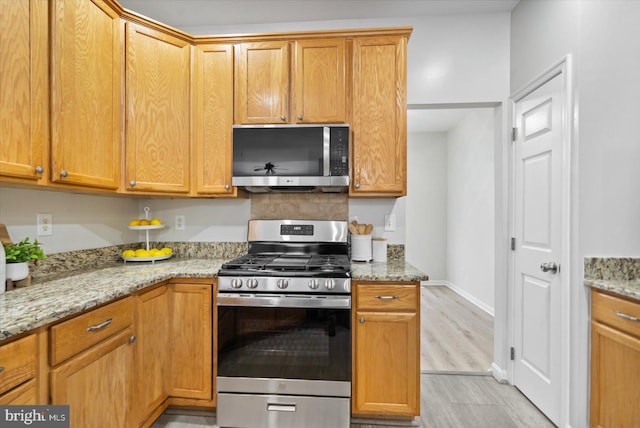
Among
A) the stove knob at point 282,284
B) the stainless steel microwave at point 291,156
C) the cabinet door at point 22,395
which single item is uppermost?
the stainless steel microwave at point 291,156

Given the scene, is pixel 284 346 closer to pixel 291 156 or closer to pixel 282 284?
pixel 282 284

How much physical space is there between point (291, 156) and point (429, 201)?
383cm

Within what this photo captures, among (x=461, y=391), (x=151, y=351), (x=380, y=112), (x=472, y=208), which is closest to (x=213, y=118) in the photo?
(x=380, y=112)

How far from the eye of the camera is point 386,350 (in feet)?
5.76

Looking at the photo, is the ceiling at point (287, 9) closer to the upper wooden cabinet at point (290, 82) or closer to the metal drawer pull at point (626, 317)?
the upper wooden cabinet at point (290, 82)

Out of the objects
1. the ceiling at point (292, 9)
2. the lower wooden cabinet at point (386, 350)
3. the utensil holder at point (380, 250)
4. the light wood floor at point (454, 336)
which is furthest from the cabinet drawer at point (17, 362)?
the light wood floor at point (454, 336)

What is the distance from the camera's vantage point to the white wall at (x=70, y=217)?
1.59 metres

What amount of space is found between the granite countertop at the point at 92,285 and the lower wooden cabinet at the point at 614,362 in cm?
87

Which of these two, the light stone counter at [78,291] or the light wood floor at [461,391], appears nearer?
the light stone counter at [78,291]

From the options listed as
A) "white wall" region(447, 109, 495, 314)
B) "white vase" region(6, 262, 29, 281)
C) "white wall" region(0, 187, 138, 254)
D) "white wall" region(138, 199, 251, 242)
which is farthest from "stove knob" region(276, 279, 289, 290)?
"white wall" region(447, 109, 495, 314)

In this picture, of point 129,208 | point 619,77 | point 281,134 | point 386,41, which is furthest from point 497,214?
point 129,208

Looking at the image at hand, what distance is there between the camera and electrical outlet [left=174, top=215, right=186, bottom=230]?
250 cm

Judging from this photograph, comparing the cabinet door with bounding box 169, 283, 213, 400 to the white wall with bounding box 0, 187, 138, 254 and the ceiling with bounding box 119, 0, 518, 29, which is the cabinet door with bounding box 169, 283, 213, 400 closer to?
the white wall with bounding box 0, 187, 138, 254

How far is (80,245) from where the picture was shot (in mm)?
1959
